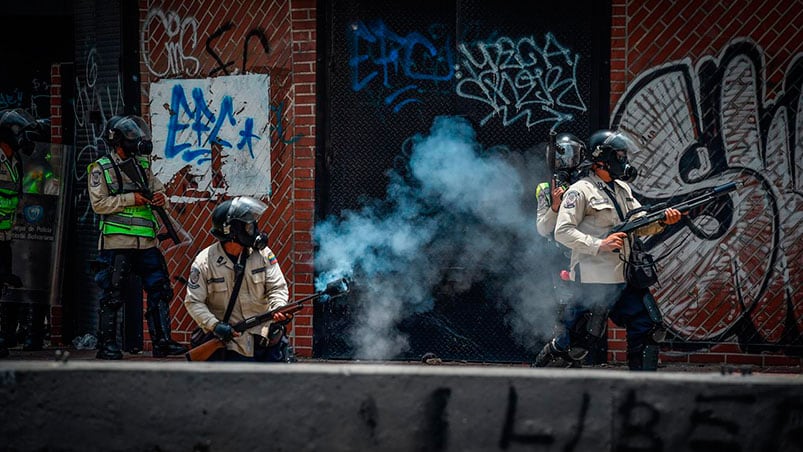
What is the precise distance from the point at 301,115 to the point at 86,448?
433cm

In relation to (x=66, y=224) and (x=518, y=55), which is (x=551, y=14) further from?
(x=66, y=224)

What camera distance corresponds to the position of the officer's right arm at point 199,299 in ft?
19.3

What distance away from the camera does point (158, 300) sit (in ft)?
26.3

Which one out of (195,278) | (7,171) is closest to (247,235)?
(195,278)

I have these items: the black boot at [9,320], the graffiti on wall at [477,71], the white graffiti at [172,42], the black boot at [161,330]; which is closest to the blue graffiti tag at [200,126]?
the white graffiti at [172,42]

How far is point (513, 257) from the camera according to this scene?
8.09m

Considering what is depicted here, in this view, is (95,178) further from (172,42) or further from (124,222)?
(172,42)

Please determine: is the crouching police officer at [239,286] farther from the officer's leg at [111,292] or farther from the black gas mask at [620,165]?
the black gas mask at [620,165]

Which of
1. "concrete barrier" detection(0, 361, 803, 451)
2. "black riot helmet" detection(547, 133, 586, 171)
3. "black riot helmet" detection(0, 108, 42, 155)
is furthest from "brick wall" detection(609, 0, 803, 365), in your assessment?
"black riot helmet" detection(0, 108, 42, 155)

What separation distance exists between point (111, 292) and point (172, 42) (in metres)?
2.32

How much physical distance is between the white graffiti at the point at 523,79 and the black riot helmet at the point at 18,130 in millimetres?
3671

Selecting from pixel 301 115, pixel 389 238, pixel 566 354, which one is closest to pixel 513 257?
pixel 389 238

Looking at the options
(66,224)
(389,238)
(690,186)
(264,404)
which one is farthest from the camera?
(66,224)

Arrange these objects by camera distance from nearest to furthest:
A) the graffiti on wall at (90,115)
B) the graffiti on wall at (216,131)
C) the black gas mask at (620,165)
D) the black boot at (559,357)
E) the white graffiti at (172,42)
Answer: the black gas mask at (620,165)
the black boot at (559,357)
the graffiti on wall at (216,131)
the white graffiti at (172,42)
the graffiti on wall at (90,115)
